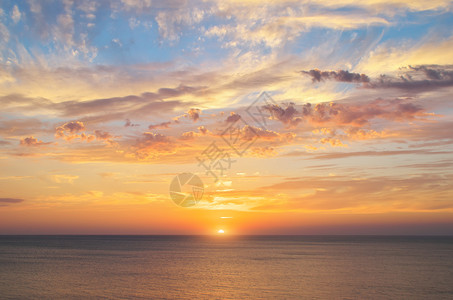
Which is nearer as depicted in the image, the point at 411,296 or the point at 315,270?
the point at 411,296

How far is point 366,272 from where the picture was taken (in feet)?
186

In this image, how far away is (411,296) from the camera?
3794cm

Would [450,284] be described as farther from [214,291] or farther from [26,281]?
[26,281]

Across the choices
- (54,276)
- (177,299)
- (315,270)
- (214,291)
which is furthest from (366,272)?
(54,276)

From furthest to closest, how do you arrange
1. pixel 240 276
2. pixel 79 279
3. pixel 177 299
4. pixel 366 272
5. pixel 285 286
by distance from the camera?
pixel 366 272 → pixel 240 276 → pixel 79 279 → pixel 285 286 → pixel 177 299

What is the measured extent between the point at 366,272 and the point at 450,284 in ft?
43.9

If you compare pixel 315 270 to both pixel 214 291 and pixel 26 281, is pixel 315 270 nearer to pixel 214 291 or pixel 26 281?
pixel 214 291

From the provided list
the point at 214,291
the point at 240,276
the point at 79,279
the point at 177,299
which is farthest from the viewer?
the point at 240,276

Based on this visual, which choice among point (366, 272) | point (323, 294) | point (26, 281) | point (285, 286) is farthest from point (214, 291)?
point (366, 272)

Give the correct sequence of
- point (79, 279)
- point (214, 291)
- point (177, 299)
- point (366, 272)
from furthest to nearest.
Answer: point (366, 272) < point (79, 279) < point (214, 291) < point (177, 299)

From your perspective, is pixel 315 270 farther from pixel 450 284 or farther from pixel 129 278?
pixel 129 278

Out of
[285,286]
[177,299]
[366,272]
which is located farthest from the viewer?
[366,272]

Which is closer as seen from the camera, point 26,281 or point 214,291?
point 214,291

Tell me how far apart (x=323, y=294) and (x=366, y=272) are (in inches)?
841
